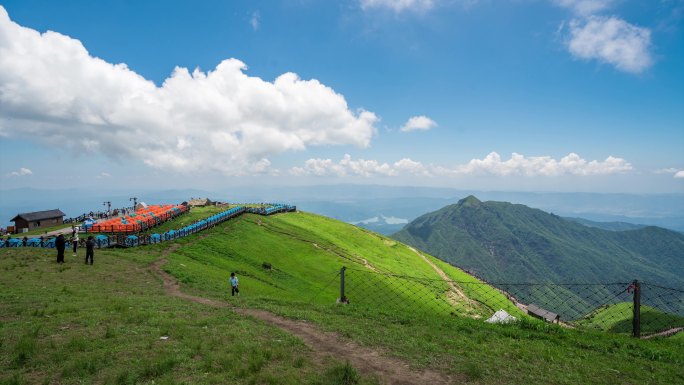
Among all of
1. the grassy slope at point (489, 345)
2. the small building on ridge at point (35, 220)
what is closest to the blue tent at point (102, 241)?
the grassy slope at point (489, 345)

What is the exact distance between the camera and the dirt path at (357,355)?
12000 mm

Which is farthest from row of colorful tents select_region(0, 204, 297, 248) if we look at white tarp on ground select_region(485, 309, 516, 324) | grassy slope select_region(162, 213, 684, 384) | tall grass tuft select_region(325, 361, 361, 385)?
tall grass tuft select_region(325, 361, 361, 385)

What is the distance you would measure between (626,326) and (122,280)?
6503 centimetres

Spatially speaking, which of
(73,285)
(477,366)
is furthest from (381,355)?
(73,285)

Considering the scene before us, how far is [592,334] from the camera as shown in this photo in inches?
706

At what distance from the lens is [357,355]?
14000mm

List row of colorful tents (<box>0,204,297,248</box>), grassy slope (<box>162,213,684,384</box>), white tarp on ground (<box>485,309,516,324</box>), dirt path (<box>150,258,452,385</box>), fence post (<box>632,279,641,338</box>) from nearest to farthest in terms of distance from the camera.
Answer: dirt path (<box>150,258,452,385</box>) → grassy slope (<box>162,213,684,384</box>) → fence post (<box>632,279,641,338</box>) → white tarp on ground (<box>485,309,516,324</box>) → row of colorful tents (<box>0,204,297,248</box>)

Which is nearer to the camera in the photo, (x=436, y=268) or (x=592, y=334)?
(x=592, y=334)

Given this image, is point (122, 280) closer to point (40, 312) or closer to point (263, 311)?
point (40, 312)

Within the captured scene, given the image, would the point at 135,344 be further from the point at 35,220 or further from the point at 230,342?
the point at 35,220

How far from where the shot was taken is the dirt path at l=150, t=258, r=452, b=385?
1200cm

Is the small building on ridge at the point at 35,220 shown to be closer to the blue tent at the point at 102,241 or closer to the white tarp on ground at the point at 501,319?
the blue tent at the point at 102,241

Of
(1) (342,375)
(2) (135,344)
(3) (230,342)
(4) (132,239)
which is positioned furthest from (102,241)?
(1) (342,375)

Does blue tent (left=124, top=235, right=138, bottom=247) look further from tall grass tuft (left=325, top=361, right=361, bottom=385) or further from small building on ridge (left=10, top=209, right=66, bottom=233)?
tall grass tuft (left=325, top=361, right=361, bottom=385)
